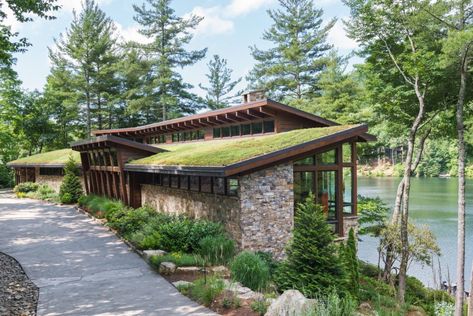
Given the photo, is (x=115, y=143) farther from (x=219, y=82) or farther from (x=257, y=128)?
(x=219, y=82)

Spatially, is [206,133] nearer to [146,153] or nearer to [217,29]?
[146,153]

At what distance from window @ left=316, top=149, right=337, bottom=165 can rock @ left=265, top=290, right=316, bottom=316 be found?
6.22m

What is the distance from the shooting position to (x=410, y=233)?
1303cm

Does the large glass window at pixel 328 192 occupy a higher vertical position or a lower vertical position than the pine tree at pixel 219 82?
lower

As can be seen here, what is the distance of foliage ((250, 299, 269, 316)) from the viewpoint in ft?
19.8

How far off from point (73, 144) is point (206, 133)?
6945 millimetres

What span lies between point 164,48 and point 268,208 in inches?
1094

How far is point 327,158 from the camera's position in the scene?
38.7 feet

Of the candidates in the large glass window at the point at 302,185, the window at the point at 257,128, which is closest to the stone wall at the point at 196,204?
the large glass window at the point at 302,185

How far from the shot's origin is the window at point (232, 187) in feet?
34.1

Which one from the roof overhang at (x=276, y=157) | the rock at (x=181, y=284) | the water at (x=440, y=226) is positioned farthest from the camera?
the water at (x=440, y=226)

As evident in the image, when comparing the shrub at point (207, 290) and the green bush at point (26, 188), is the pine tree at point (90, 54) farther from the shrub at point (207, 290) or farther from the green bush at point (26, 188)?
the shrub at point (207, 290)

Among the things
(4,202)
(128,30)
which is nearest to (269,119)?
(4,202)

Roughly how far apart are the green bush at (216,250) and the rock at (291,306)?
3.41m
